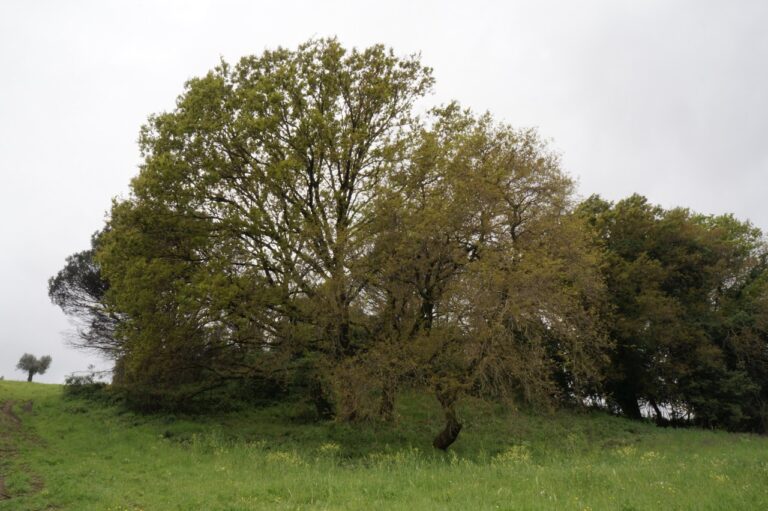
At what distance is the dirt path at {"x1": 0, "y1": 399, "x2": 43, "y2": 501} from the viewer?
40.4 ft

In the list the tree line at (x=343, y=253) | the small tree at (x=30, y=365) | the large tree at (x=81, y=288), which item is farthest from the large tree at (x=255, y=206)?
the small tree at (x=30, y=365)

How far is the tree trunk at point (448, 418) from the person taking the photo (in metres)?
15.3

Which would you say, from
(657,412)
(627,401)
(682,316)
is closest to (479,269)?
(682,316)

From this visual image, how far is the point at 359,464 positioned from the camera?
46.0 feet

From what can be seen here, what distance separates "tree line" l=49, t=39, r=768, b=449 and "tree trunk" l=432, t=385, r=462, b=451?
8 centimetres

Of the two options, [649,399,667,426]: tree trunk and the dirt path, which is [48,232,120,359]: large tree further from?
[649,399,667,426]: tree trunk

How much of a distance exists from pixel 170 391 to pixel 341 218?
468 inches

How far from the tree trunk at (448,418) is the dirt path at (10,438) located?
10760 millimetres

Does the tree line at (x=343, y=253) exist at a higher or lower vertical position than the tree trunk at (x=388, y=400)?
higher

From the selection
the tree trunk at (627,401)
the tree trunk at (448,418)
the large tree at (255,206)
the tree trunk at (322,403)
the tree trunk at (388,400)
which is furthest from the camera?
the tree trunk at (627,401)

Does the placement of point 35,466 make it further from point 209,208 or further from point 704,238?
point 704,238

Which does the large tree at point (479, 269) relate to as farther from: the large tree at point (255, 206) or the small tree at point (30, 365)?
the small tree at point (30, 365)

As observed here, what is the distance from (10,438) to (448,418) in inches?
627

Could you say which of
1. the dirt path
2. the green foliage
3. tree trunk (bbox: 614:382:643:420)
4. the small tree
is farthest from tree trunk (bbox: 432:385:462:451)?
the small tree
